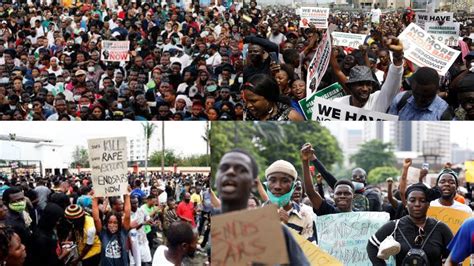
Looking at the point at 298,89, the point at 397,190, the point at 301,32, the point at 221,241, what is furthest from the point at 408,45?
the point at 301,32

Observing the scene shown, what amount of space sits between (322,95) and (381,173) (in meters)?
1.75

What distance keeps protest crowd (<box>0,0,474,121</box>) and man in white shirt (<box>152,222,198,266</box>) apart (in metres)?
1.00

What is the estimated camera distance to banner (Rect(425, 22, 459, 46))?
12.1 metres

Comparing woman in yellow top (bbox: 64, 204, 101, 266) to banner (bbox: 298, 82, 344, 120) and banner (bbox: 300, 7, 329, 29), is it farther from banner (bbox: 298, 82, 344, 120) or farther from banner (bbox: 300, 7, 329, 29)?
banner (bbox: 300, 7, 329, 29)

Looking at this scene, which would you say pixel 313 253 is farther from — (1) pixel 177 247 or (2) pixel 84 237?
(2) pixel 84 237

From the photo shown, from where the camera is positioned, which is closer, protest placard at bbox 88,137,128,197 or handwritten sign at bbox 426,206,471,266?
handwritten sign at bbox 426,206,471,266

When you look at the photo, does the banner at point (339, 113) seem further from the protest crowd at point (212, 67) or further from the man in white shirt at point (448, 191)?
the man in white shirt at point (448, 191)

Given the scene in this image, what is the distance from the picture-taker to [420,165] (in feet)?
19.7

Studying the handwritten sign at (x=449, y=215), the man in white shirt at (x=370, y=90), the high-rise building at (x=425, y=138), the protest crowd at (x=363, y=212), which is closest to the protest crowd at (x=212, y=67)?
the man in white shirt at (x=370, y=90)

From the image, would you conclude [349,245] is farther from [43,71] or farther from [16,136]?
[43,71]

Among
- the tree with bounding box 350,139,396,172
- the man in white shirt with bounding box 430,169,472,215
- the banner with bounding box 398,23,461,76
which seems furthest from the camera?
the banner with bounding box 398,23,461,76

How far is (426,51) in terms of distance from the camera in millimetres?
9406

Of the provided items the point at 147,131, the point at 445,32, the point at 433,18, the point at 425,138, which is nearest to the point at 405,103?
the point at 425,138

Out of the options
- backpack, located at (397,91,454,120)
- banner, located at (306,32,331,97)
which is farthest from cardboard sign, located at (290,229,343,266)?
banner, located at (306,32,331,97)
